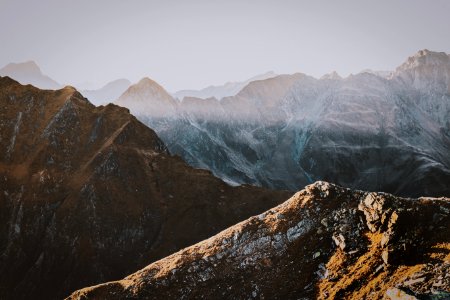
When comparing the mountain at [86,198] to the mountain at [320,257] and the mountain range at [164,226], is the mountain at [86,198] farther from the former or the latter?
the mountain at [320,257]

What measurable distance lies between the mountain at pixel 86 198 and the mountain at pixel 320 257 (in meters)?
69.2

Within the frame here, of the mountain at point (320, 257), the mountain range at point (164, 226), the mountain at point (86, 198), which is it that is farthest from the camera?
the mountain at point (86, 198)

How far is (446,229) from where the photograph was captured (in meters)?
38.9

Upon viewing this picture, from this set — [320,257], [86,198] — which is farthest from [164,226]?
[320,257]

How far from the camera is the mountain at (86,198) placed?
117 meters

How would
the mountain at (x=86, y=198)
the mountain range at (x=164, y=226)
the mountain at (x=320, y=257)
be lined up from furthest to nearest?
the mountain at (x=86, y=198) → the mountain range at (x=164, y=226) → the mountain at (x=320, y=257)

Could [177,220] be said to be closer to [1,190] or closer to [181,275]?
[1,190]

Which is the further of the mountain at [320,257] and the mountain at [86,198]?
the mountain at [86,198]

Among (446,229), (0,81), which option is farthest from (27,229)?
(446,229)

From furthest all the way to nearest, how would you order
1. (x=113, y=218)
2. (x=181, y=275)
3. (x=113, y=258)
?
1. (x=113, y=218)
2. (x=113, y=258)
3. (x=181, y=275)

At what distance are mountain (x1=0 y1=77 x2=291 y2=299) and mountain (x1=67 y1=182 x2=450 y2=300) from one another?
69250mm

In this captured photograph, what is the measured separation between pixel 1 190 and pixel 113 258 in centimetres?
4270

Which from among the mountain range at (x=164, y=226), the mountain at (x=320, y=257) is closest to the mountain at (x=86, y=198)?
the mountain range at (x=164, y=226)

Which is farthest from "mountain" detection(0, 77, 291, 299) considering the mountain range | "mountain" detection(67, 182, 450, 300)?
"mountain" detection(67, 182, 450, 300)
